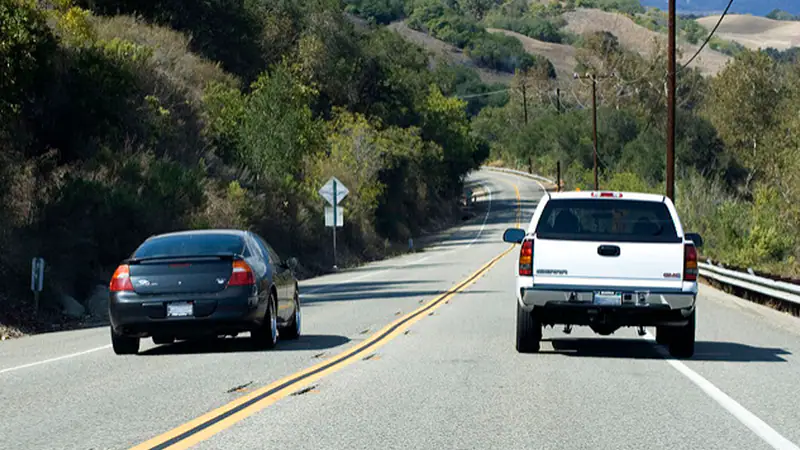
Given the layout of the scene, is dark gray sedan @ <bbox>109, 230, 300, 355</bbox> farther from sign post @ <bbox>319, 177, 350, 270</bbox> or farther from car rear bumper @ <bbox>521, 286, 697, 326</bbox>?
sign post @ <bbox>319, 177, 350, 270</bbox>

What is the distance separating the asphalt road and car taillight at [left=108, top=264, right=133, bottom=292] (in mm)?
912

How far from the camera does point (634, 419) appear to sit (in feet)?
32.9

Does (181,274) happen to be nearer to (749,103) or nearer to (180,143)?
(180,143)

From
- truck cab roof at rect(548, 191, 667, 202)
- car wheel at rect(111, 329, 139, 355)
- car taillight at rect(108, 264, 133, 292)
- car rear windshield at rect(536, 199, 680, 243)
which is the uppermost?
truck cab roof at rect(548, 191, 667, 202)

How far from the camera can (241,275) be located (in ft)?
49.4

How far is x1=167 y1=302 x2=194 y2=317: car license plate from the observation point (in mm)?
14766

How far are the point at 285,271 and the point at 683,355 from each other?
19.4 ft

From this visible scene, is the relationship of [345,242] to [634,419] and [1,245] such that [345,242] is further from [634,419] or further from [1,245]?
[634,419]

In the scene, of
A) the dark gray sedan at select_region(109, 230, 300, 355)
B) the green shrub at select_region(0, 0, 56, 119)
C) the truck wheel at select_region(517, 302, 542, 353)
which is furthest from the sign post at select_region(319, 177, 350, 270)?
the truck wheel at select_region(517, 302, 542, 353)

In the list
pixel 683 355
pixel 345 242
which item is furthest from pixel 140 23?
pixel 683 355

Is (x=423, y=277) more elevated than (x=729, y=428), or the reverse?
(x=729, y=428)

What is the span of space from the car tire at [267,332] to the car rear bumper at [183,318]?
45cm

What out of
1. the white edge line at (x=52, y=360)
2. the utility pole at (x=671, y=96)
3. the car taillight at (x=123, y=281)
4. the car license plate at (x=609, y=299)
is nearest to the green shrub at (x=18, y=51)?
the white edge line at (x=52, y=360)

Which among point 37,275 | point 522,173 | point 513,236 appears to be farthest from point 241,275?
point 522,173
